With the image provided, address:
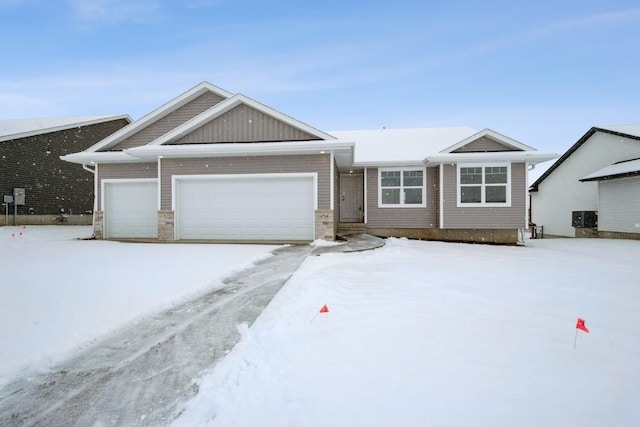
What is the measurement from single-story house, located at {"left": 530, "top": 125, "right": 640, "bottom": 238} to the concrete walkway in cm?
1865

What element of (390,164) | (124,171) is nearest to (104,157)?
(124,171)

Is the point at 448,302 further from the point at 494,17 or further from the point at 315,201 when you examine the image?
→ the point at 494,17

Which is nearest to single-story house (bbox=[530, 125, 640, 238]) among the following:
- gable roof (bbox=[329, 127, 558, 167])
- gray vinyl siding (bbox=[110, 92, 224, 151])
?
gable roof (bbox=[329, 127, 558, 167])

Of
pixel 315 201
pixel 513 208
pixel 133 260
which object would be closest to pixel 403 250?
pixel 315 201

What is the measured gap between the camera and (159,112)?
13.5 meters

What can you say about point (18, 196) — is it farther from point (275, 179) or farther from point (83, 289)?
point (83, 289)

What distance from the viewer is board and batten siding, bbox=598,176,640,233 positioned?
582 inches

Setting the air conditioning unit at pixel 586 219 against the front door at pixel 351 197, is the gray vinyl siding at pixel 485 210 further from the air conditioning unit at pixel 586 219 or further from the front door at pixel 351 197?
the air conditioning unit at pixel 586 219

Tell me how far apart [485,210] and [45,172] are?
84.0 feet

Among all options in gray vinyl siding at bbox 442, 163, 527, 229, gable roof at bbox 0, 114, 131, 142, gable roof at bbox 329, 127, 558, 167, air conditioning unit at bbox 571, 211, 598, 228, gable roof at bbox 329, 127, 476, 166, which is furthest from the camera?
gable roof at bbox 0, 114, 131, 142

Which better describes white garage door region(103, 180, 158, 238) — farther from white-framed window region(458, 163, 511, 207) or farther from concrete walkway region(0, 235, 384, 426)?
white-framed window region(458, 163, 511, 207)

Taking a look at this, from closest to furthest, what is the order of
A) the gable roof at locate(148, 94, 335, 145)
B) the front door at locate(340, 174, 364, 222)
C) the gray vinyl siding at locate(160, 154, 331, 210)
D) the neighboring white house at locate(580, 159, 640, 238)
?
the gray vinyl siding at locate(160, 154, 331, 210) < the gable roof at locate(148, 94, 335, 145) < the neighboring white house at locate(580, 159, 640, 238) < the front door at locate(340, 174, 364, 222)

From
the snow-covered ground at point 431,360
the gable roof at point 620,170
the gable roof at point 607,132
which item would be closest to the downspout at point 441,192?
the snow-covered ground at point 431,360

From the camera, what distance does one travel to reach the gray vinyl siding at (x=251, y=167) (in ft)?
37.2
